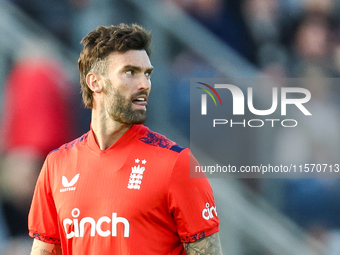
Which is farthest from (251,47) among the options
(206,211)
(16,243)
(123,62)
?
(16,243)

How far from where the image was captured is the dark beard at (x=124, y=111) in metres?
1.93

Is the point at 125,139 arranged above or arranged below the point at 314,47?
below

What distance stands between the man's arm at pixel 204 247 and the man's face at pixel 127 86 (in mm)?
619

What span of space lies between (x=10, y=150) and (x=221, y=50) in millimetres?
1985

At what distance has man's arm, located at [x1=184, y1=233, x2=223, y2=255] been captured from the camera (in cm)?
177

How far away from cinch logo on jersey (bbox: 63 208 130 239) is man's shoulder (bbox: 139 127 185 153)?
0.39 meters

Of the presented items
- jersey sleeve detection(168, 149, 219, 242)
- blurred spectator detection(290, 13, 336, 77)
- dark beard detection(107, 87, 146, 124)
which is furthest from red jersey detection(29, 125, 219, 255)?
blurred spectator detection(290, 13, 336, 77)

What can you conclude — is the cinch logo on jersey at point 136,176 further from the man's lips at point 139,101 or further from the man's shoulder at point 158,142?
the man's lips at point 139,101

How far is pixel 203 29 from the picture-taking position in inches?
140

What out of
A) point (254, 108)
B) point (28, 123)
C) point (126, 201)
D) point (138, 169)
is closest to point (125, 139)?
point (138, 169)

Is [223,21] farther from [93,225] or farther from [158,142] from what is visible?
[93,225]

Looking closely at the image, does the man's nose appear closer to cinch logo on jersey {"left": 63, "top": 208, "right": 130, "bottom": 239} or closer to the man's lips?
the man's lips

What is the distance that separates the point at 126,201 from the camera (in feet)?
→ 5.94

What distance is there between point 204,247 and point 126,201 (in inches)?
15.8
